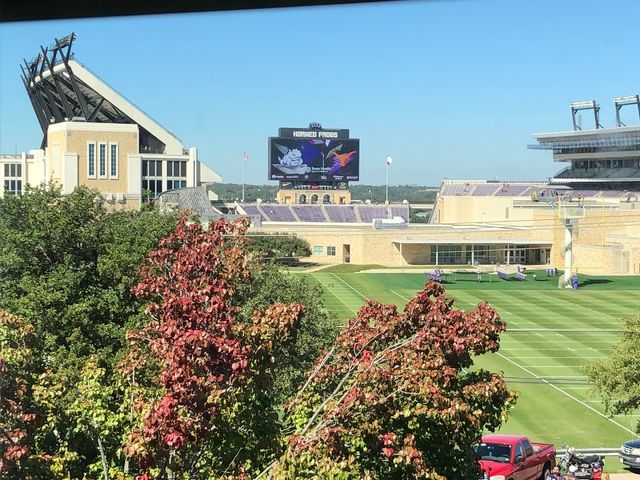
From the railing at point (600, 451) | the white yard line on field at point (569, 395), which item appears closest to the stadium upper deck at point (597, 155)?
the white yard line on field at point (569, 395)

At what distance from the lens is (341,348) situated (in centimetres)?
598

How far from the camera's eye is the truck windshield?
791cm

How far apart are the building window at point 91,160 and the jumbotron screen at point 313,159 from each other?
73.4 feet

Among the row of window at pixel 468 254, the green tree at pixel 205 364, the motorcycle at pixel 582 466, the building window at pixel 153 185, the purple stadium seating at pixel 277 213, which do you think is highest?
the building window at pixel 153 185

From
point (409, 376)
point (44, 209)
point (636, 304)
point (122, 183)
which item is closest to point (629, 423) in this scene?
point (44, 209)

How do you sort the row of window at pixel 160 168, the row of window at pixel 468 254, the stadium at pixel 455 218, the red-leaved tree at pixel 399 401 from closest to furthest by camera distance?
the red-leaved tree at pixel 399 401 < the stadium at pixel 455 218 < the row of window at pixel 468 254 < the row of window at pixel 160 168

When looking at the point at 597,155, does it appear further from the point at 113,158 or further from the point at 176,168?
the point at 113,158

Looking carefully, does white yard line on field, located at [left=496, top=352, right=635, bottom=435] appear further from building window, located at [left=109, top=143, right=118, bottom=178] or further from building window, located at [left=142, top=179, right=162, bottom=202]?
building window, located at [left=142, top=179, right=162, bottom=202]

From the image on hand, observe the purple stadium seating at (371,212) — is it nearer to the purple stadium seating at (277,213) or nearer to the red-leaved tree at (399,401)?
the purple stadium seating at (277,213)

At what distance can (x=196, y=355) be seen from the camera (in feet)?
14.7

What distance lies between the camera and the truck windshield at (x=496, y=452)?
26.0ft

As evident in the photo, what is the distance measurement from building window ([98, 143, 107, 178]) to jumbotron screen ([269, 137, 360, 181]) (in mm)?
21605

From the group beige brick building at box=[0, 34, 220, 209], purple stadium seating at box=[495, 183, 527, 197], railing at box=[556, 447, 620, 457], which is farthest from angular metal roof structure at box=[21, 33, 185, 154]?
railing at box=[556, 447, 620, 457]

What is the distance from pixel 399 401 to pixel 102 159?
1709 inches
